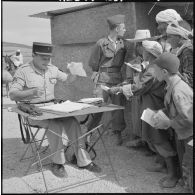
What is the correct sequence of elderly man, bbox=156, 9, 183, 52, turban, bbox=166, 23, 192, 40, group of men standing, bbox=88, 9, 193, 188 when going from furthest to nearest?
elderly man, bbox=156, 9, 183, 52
turban, bbox=166, 23, 192, 40
group of men standing, bbox=88, 9, 193, 188

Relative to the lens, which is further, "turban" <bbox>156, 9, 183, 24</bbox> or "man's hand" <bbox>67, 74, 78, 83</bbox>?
"man's hand" <bbox>67, 74, 78, 83</bbox>

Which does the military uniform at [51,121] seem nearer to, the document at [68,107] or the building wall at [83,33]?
the document at [68,107]

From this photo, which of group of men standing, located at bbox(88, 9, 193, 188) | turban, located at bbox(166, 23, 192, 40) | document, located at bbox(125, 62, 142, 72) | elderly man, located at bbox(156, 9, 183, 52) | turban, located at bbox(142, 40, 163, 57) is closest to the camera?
group of men standing, located at bbox(88, 9, 193, 188)

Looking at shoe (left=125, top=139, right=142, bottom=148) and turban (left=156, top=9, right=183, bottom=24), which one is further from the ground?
turban (left=156, top=9, right=183, bottom=24)

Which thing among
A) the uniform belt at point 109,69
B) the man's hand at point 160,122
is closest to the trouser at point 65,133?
the man's hand at point 160,122

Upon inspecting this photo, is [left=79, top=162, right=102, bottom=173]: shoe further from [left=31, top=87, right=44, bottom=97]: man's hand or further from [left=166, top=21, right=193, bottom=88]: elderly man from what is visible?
[left=166, top=21, right=193, bottom=88]: elderly man

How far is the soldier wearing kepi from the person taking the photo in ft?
18.1

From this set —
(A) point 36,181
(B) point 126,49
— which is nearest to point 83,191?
(A) point 36,181

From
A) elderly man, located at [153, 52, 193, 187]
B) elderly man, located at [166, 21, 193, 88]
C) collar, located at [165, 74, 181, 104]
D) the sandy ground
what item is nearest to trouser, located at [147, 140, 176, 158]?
elderly man, located at [153, 52, 193, 187]

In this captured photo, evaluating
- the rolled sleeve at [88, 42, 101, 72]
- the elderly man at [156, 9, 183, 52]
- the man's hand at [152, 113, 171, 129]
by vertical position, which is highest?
the elderly man at [156, 9, 183, 52]

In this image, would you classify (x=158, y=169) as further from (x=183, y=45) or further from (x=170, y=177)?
(x=183, y=45)

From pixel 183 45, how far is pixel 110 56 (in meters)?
1.83

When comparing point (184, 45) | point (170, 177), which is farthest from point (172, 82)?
point (170, 177)

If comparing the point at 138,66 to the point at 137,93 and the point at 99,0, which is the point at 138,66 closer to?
the point at 137,93
